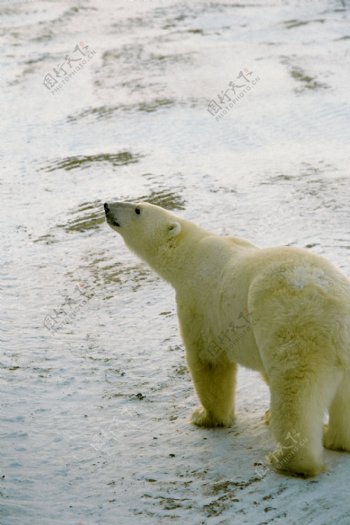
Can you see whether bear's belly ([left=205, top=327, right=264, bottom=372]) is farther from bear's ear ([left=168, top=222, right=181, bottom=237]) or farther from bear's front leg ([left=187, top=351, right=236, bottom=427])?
bear's ear ([left=168, top=222, right=181, bottom=237])

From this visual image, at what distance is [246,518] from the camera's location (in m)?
4.73

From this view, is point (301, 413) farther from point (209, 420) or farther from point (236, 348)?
point (209, 420)

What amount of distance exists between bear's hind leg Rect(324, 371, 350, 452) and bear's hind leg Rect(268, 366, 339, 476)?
96 mm

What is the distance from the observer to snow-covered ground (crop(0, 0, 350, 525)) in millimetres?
5379

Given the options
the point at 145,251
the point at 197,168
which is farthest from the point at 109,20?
the point at 145,251

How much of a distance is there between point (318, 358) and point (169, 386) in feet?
8.14

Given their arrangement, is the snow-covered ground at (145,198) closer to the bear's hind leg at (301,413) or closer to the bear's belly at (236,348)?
the bear's hind leg at (301,413)

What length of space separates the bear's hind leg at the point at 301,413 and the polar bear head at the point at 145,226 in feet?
6.18

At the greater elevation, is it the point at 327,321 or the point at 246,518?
the point at 327,321

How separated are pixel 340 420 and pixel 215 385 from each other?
46.0 inches

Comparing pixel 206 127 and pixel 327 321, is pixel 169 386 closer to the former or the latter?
pixel 327 321

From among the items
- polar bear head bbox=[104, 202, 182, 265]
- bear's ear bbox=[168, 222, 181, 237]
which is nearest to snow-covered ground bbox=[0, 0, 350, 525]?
polar bear head bbox=[104, 202, 182, 265]

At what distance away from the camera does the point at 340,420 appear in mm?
5156

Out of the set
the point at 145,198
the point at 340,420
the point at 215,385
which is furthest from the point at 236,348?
the point at 145,198
